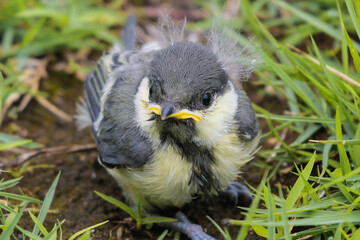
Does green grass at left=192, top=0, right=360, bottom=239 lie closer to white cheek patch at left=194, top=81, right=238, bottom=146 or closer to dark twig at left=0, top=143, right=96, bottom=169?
white cheek patch at left=194, top=81, right=238, bottom=146

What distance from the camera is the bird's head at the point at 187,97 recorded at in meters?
1.94

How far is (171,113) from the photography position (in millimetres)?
1877

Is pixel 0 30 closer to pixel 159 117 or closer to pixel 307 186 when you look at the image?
pixel 159 117

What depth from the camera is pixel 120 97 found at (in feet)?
7.66

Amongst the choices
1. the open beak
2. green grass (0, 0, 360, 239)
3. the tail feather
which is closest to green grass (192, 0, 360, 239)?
green grass (0, 0, 360, 239)

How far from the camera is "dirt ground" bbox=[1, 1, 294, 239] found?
7.84 feet

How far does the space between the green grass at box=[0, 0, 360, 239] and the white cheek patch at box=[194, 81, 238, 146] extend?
0.90 ft

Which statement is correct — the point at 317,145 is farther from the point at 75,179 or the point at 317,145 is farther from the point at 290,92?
the point at 75,179

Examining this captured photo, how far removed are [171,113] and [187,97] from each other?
4.5 inches

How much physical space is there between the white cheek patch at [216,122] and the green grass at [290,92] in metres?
0.27

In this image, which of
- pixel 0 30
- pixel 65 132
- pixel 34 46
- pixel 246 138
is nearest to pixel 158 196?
pixel 246 138

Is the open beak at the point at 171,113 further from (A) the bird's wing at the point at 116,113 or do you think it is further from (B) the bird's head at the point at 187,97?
(A) the bird's wing at the point at 116,113

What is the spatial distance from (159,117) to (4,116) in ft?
5.23

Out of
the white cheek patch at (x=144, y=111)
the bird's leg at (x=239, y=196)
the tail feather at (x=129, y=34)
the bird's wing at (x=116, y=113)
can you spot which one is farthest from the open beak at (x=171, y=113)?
the tail feather at (x=129, y=34)
